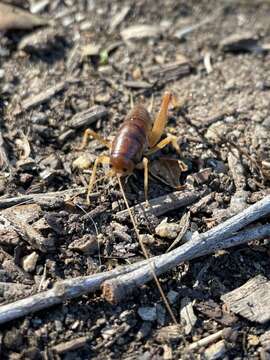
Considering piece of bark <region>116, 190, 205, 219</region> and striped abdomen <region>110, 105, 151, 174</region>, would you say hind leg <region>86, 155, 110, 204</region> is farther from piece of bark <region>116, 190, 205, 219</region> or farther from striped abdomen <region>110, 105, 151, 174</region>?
piece of bark <region>116, 190, 205, 219</region>

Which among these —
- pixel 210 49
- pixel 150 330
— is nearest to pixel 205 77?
pixel 210 49

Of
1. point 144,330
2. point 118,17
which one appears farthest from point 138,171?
point 118,17

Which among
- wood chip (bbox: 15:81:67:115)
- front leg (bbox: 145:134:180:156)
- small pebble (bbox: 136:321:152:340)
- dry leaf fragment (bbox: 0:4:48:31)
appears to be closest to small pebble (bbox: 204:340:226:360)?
small pebble (bbox: 136:321:152:340)

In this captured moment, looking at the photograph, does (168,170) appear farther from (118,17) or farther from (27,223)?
(118,17)

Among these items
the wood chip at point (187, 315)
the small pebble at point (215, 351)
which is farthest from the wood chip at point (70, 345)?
the small pebble at point (215, 351)

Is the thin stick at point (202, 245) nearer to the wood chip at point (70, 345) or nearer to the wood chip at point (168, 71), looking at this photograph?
the wood chip at point (70, 345)
